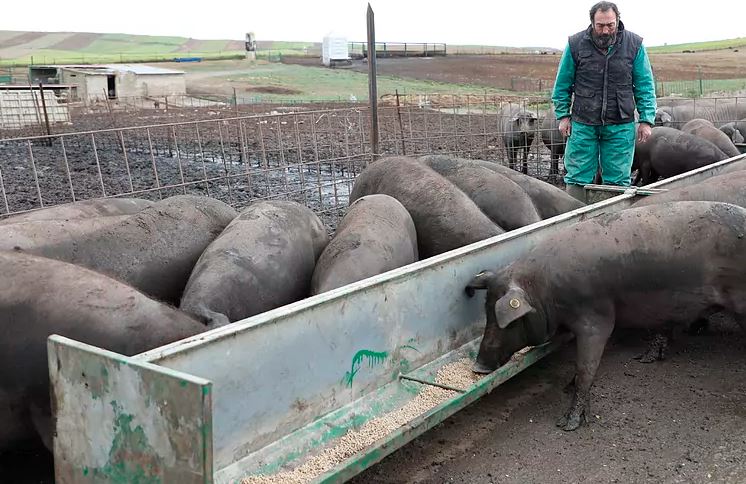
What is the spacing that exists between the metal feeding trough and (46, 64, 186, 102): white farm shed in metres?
30.2

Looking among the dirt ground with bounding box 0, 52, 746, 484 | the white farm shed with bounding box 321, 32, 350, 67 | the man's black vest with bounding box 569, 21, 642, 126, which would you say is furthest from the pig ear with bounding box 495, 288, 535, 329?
the white farm shed with bounding box 321, 32, 350, 67

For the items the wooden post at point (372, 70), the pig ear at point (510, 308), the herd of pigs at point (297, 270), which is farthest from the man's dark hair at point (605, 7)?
the pig ear at point (510, 308)

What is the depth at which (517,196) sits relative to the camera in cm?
592

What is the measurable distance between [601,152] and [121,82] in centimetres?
3143

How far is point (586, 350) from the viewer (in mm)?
4020

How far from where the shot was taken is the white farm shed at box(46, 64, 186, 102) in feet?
108

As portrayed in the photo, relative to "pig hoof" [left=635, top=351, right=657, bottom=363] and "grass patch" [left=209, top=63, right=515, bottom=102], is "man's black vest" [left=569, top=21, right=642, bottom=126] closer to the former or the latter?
"pig hoof" [left=635, top=351, right=657, bottom=363]

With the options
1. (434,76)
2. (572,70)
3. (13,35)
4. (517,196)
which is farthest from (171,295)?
(13,35)

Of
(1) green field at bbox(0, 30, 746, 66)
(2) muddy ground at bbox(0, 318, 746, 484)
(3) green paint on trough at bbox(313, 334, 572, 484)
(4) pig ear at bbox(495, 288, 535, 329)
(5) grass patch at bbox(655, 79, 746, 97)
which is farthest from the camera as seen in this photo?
(1) green field at bbox(0, 30, 746, 66)

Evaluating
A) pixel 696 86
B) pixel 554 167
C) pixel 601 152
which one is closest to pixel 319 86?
pixel 696 86

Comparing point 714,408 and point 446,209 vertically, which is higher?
point 446,209

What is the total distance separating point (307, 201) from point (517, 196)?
11.8 feet

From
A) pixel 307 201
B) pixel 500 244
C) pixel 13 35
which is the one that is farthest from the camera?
pixel 13 35

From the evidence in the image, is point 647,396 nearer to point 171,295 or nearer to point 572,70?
point 171,295
